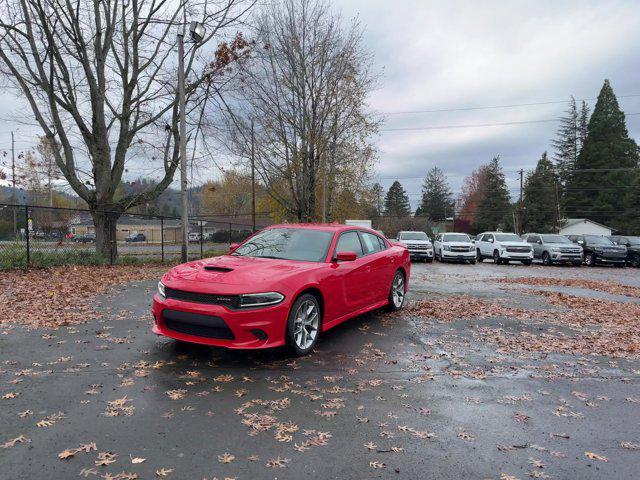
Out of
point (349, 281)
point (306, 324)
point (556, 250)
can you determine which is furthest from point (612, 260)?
point (306, 324)

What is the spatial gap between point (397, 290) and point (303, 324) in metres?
3.27

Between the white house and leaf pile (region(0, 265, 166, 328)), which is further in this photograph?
the white house

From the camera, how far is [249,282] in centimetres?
479

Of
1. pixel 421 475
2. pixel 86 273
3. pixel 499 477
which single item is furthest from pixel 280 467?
pixel 86 273

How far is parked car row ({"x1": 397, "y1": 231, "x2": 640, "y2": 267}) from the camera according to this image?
23.7m

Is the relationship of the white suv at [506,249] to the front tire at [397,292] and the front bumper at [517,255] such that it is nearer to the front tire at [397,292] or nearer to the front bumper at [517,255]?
the front bumper at [517,255]

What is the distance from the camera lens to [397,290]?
8.08 meters

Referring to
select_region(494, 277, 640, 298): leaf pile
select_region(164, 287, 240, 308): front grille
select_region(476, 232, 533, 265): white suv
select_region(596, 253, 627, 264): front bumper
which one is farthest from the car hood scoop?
select_region(596, 253, 627, 264): front bumper

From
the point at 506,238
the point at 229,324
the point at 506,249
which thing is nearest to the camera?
the point at 229,324

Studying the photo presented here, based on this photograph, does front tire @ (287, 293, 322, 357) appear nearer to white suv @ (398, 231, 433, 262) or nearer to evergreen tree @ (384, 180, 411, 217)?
white suv @ (398, 231, 433, 262)

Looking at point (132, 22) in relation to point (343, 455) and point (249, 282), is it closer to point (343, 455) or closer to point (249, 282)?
point (249, 282)

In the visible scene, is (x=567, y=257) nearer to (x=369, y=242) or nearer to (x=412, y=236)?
(x=412, y=236)

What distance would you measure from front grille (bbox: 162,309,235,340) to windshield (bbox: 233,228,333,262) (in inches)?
59.0

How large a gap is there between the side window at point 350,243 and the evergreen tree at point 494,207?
6595 cm
